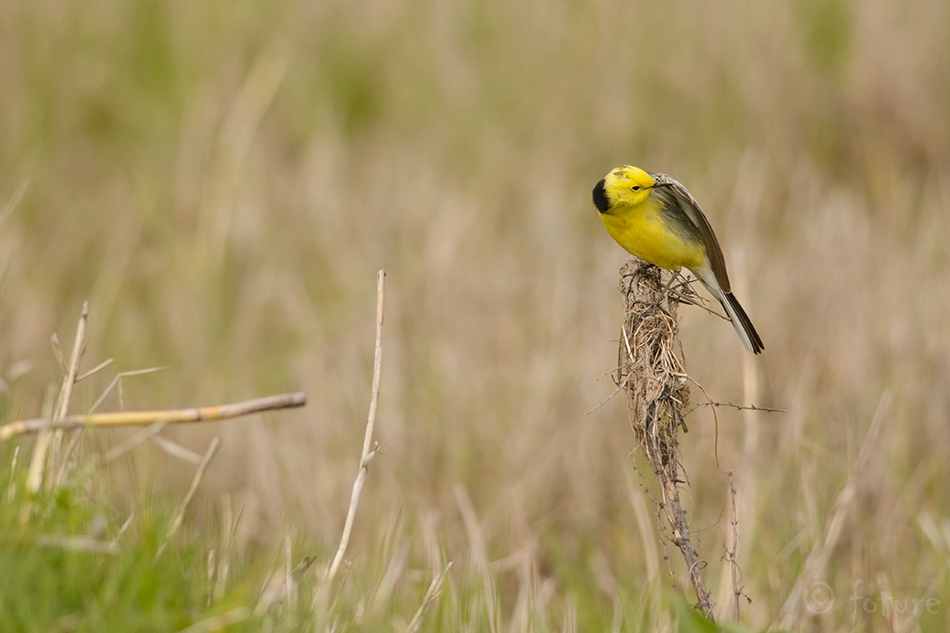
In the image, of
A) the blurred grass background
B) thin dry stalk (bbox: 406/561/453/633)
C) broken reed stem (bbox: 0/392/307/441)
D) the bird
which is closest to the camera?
broken reed stem (bbox: 0/392/307/441)

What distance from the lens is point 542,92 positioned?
21.1 feet

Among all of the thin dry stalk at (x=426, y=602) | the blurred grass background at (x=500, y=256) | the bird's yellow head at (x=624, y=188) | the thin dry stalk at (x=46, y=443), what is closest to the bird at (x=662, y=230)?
the bird's yellow head at (x=624, y=188)

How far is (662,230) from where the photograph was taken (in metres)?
2.12

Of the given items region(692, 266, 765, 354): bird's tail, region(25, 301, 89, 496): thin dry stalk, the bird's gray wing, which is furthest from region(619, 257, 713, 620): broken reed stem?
region(25, 301, 89, 496): thin dry stalk

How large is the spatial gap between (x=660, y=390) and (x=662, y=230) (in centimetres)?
52

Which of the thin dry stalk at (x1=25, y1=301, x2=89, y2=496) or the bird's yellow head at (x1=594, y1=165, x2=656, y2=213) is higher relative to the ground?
the bird's yellow head at (x1=594, y1=165, x2=656, y2=213)

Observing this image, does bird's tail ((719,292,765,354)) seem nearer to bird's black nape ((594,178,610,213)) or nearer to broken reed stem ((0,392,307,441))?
bird's black nape ((594,178,610,213))

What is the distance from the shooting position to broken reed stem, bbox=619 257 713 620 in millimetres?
1704

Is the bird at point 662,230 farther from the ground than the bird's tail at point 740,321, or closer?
farther from the ground

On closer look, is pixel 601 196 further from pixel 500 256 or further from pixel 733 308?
pixel 500 256

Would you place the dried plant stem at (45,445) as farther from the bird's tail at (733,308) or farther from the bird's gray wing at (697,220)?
the bird's tail at (733,308)

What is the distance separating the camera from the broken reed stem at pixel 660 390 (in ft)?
5.59

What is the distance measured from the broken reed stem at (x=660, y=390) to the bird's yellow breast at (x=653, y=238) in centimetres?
25

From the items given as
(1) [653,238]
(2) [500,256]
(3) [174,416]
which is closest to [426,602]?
(3) [174,416]
